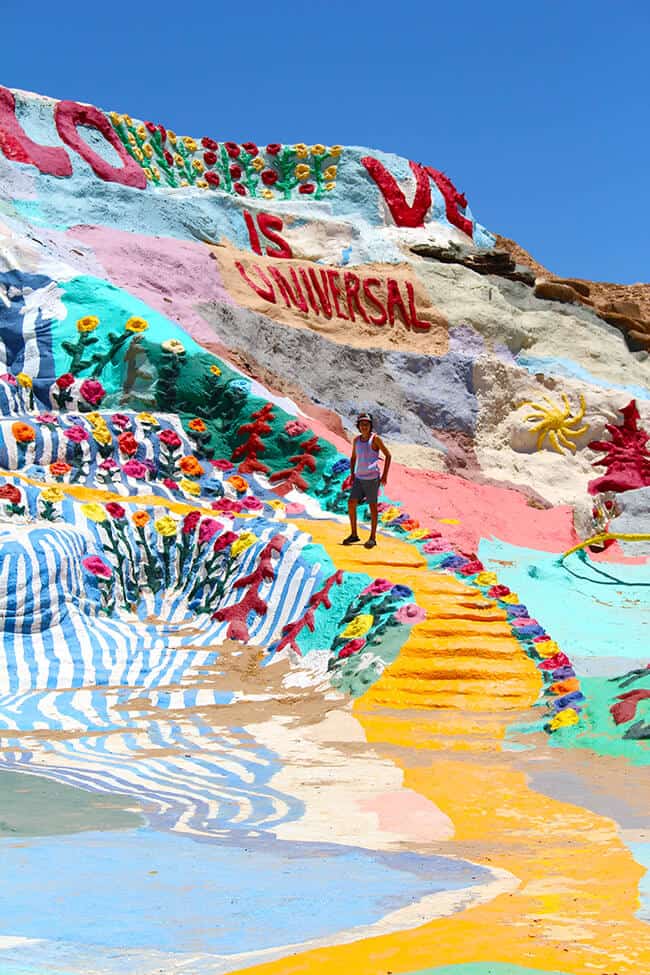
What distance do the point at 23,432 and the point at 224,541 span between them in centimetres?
196

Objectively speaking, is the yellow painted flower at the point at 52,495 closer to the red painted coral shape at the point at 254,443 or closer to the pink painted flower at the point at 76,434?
the pink painted flower at the point at 76,434

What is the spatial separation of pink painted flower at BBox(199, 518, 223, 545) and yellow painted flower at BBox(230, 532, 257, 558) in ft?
0.65

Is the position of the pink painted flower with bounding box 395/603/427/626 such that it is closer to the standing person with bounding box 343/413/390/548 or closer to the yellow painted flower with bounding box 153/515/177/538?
the standing person with bounding box 343/413/390/548

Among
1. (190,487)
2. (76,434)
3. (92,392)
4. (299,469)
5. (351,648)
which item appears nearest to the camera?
(351,648)

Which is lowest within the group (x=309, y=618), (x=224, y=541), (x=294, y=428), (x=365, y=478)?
(x=309, y=618)

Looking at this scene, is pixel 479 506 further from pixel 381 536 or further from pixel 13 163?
pixel 13 163

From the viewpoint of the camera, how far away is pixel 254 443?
9797 mm

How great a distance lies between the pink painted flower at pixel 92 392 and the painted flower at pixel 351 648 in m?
4.32

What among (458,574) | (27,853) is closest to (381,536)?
(458,574)

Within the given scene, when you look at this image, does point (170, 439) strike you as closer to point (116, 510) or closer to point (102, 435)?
point (102, 435)

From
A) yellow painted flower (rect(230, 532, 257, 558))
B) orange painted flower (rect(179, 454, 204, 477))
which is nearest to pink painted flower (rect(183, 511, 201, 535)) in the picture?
yellow painted flower (rect(230, 532, 257, 558))

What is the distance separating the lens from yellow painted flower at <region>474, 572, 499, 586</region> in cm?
738

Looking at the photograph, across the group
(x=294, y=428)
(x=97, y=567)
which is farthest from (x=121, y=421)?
(x=97, y=567)

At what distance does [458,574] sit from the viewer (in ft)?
25.0
